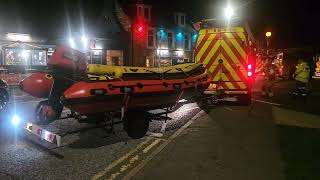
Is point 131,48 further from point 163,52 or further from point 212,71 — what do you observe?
point 212,71

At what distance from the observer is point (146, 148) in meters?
7.01

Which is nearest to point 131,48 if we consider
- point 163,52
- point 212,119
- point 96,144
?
point 163,52

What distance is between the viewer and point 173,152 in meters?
6.70

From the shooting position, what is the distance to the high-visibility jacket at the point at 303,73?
15172mm

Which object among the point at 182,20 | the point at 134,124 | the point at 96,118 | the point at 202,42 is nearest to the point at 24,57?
the point at 202,42

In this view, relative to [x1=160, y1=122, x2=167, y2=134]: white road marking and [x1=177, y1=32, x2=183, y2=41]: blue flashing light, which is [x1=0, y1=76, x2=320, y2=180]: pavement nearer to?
[x1=160, y1=122, x2=167, y2=134]: white road marking

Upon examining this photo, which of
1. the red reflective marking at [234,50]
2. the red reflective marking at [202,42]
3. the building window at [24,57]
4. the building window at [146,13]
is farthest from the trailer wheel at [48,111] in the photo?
the building window at [146,13]

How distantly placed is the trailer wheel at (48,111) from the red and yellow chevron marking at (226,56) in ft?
22.3

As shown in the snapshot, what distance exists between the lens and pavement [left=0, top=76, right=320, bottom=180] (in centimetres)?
547

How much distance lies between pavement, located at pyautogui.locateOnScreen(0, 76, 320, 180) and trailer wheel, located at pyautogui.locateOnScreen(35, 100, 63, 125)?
481 mm

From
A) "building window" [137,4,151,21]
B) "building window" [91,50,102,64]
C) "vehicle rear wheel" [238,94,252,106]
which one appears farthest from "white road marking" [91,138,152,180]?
"building window" [137,4,151,21]

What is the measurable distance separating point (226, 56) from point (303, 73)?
14.1 ft

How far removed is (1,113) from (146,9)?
35.8 metres

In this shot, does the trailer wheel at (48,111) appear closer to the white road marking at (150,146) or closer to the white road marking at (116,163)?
the white road marking at (116,163)
